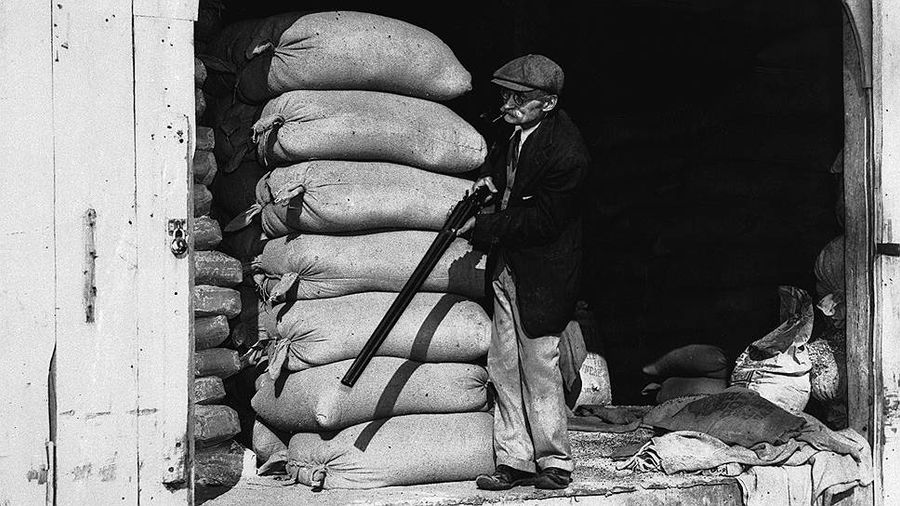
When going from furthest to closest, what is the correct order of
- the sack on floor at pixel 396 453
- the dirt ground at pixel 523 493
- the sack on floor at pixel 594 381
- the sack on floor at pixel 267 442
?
the sack on floor at pixel 594 381, the sack on floor at pixel 267 442, the sack on floor at pixel 396 453, the dirt ground at pixel 523 493

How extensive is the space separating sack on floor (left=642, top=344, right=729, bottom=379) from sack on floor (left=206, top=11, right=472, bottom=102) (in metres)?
2.60

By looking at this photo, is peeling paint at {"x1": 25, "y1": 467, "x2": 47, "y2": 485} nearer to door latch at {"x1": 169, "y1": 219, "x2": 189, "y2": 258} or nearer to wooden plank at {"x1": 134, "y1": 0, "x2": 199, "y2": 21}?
door latch at {"x1": 169, "y1": 219, "x2": 189, "y2": 258}

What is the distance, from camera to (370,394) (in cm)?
555

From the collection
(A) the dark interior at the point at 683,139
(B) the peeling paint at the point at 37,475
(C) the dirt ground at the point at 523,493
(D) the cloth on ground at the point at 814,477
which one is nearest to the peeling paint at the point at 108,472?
(B) the peeling paint at the point at 37,475

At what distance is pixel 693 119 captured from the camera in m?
7.96

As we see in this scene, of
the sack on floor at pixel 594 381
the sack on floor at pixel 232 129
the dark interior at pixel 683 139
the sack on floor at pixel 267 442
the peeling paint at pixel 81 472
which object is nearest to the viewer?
the peeling paint at pixel 81 472

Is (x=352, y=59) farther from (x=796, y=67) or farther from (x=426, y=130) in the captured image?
(x=796, y=67)

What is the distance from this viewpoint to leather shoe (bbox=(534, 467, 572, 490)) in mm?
5547

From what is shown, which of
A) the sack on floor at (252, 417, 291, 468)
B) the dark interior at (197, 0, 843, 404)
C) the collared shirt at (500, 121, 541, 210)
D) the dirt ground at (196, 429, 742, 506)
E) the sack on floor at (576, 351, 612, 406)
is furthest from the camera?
the sack on floor at (576, 351, 612, 406)

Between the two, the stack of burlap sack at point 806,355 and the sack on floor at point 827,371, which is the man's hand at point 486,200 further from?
the sack on floor at point 827,371

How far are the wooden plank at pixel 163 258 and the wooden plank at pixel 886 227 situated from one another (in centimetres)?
332

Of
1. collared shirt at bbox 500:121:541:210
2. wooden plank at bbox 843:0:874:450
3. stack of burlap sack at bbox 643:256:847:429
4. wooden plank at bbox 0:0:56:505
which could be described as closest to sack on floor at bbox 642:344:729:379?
stack of burlap sack at bbox 643:256:847:429

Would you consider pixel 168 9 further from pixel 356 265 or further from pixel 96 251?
pixel 356 265

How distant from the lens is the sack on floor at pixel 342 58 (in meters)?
5.73
